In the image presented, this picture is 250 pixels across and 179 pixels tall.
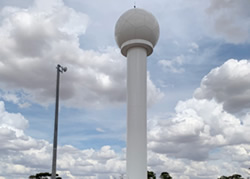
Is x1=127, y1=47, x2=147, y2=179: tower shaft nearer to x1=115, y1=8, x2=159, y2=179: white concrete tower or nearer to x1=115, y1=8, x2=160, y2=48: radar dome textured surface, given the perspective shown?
x1=115, y1=8, x2=159, y2=179: white concrete tower

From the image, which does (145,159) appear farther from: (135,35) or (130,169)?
(135,35)

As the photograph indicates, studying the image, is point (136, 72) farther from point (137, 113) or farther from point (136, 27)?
point (136, 27)

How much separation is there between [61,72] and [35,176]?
41263 millimetres

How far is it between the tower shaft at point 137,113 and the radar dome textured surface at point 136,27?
1144 millimetres

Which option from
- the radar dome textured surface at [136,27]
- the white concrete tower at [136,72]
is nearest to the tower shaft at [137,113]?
the white concrete tower at [136,72]

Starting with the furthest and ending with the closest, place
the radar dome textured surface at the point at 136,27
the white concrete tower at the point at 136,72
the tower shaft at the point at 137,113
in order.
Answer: the radar dome textured surface at the point at 136,27, the white concrete tower at the point at 136,72, the tower shaft at the point at 137,113

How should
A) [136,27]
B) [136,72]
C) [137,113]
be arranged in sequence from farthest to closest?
[136,27], [136,72], [137,113]

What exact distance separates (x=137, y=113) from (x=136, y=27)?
282 inches

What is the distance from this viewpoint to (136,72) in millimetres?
22062

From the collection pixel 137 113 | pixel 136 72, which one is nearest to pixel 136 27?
pixel 136 72

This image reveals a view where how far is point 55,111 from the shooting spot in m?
18.1

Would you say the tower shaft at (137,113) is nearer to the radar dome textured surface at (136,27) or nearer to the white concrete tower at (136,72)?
the white concrete tower at (136,72)

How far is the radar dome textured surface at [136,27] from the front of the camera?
22.6 meters

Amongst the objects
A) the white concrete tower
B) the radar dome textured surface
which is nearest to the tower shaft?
the white concrete tower
